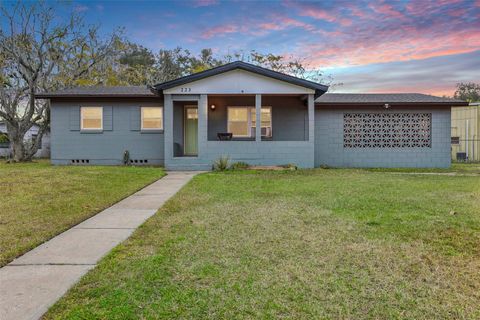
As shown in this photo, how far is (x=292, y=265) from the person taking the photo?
3.59 metres

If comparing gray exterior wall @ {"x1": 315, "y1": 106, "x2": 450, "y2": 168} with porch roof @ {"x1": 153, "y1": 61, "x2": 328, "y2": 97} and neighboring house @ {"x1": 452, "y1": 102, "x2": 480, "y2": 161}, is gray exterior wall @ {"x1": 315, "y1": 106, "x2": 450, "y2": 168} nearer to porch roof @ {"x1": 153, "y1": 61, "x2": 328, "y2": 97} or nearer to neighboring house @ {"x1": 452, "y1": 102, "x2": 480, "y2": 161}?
porch roof @ {"x1": 153, "y1": 61, "x2": 328, "y2": 97}

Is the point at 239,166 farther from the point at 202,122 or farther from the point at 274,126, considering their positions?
the point at 274,126

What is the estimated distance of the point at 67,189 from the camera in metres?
8.17

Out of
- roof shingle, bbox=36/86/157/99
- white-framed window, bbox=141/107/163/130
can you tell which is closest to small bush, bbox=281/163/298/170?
white-framed window, bbox=141/107/163/130

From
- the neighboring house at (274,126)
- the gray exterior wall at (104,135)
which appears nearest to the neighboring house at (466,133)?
the neighboring house at (274,126)

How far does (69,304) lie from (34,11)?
22.0 m

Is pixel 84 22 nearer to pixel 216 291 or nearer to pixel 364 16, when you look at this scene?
pixel 364 16

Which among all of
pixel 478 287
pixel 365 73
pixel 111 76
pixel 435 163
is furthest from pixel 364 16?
pixel 111 76

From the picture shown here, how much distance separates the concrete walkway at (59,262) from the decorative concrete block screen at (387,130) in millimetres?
11640

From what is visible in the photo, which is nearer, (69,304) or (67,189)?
(69,304)

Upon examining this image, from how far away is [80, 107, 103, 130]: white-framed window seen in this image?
15.8 m

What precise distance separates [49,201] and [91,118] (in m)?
9.77

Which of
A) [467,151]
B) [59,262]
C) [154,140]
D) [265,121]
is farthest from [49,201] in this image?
[467,151]

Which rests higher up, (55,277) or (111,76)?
(111,76)
